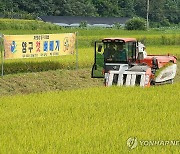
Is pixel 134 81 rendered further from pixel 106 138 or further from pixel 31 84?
pixel 106 138

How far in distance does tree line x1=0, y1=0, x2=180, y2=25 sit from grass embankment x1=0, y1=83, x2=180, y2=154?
51003 mm

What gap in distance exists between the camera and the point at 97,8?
82125 mm

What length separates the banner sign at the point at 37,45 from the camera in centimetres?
1662

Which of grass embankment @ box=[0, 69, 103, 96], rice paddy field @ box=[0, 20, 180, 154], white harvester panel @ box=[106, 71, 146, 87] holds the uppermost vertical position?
Answer: rice paddy field @ box=[0, 20, 180, 154]

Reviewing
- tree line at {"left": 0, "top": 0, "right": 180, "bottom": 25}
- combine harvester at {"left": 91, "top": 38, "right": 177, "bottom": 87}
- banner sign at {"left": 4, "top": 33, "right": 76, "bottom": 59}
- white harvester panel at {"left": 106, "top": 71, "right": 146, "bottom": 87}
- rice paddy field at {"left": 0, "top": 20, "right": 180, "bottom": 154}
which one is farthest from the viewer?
tree line at {"left": 0, "top": 0, "right": 180, "bottom": 25}

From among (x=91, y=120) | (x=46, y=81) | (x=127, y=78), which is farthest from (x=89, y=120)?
(x=46, y=81)

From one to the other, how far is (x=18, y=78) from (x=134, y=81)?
4291 mm

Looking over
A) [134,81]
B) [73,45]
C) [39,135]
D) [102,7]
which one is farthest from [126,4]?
[39,135]

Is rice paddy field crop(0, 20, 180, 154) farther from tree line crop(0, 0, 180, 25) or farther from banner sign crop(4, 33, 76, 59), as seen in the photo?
tree line crop(0, 0, 180, 25)

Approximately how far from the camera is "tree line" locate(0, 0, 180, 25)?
66.6 metres

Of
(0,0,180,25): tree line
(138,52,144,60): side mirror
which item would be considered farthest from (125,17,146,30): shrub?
(138,52,144,60): side mirror

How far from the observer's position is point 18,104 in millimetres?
10102

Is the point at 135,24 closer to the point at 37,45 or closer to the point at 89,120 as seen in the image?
the point at 37,45

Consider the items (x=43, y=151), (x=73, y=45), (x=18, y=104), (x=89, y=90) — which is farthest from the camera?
(x=73, y=45)
